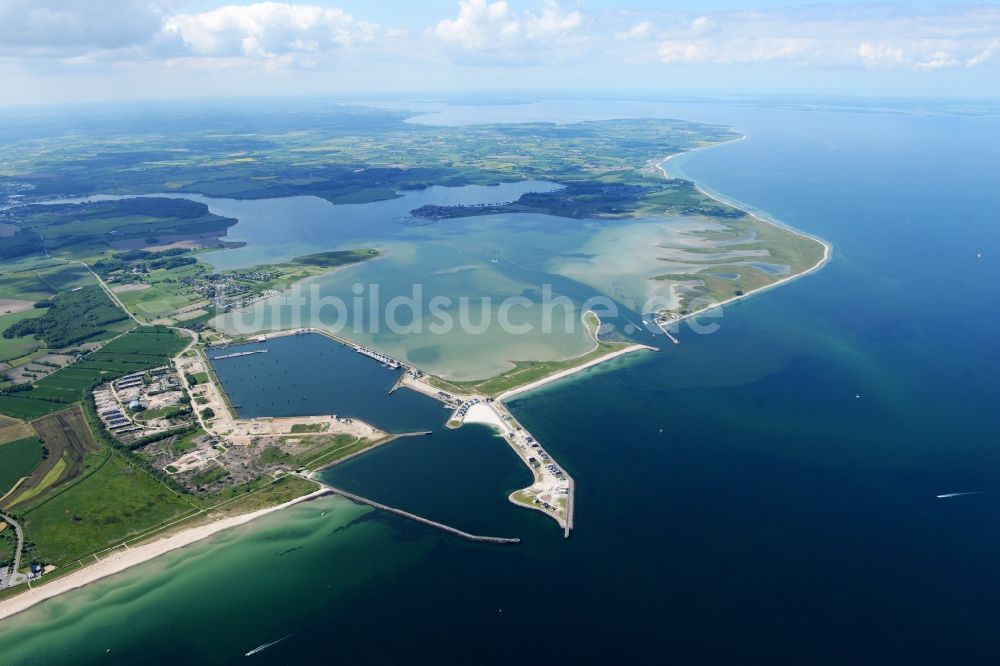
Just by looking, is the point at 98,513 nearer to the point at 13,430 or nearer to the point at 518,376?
the point at 13,430

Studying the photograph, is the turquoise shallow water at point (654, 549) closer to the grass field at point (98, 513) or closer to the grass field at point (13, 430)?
the grass field at point (98, 513)

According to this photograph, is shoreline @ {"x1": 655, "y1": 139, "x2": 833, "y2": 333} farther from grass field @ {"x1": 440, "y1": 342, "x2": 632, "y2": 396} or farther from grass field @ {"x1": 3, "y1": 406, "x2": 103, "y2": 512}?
grass field @ {"x1": 3, "y1": 406, "x2": 103, "y2": 512}

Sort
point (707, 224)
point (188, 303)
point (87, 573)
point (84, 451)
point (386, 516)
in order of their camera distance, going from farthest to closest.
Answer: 1. point (707, 224)
2. point (188, 303)
3. point (84, 451)
4. point (386, 516)
5. point (87, 573)

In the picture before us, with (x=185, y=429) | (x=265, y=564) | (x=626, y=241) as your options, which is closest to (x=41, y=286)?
(x=185, y=429)

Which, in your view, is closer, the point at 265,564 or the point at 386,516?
the point at 265,564

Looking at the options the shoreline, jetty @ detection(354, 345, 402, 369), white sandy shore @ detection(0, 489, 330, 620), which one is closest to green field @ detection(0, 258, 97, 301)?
jetty @ detection(354, 345, 402, 369)

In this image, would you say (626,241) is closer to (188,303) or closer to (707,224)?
(707,224)
